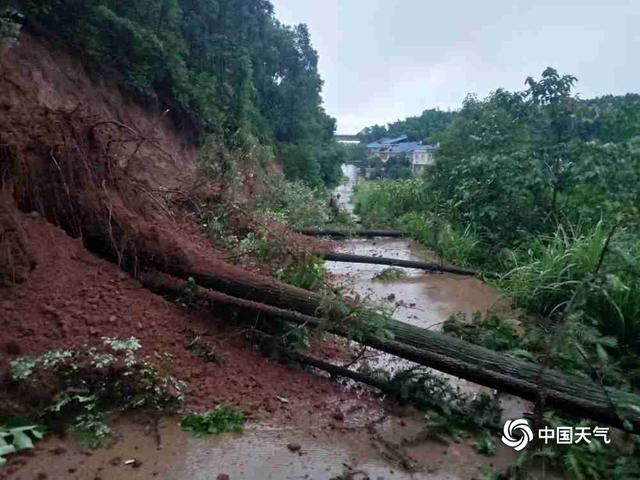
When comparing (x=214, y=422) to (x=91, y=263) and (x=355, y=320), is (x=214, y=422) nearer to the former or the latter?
(x=355, y=320)

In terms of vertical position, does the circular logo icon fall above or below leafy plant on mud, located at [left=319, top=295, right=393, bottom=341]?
below

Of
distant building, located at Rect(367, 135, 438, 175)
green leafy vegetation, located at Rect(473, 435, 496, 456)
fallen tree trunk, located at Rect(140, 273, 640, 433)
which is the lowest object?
green leafy vegetation, located at Rect(473, 435, 496, 456)

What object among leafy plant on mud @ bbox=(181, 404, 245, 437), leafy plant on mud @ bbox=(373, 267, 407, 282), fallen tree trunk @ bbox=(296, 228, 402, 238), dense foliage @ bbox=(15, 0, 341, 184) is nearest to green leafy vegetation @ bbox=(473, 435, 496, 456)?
leafy plant on mud @ bbox=(181, 404, 245, 437)

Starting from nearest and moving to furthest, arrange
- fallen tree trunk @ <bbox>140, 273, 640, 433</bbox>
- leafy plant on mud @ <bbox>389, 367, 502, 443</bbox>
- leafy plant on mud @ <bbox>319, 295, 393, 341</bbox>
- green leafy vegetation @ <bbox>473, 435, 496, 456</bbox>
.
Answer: fallen tree trunk @ <bbox>140, 273, 640, 433</bbox>
green leafy vegetation @ <bbox>473, 435, 496, 456</bbox>
leafy plant on mud @ <bbox>389, 367, 502, 443</bbox>
leafy plant on mud @ <bbox>319, 295, 393, 341</bbox>

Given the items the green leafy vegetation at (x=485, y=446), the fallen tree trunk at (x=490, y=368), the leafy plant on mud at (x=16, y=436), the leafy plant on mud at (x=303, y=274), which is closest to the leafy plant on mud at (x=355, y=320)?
the fallen tree trunk at (x=490, y=368)

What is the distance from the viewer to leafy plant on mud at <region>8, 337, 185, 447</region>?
9.46ft

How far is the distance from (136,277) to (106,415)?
135 cm

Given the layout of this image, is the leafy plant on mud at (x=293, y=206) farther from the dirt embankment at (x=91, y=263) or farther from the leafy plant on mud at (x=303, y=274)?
the dirt embankment at (x=91, y=263)

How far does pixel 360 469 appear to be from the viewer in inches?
106

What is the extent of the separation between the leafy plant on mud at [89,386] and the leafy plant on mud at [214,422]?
0.60 ft

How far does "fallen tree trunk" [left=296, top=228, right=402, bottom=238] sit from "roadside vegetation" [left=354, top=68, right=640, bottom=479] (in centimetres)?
71

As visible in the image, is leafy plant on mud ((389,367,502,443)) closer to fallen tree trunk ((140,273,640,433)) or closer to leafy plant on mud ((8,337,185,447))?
fallen tree trunk ((140,273,640,433))

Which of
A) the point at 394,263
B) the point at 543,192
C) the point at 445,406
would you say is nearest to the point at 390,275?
the point at 394,263

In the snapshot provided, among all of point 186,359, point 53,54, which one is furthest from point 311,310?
point 53,54
